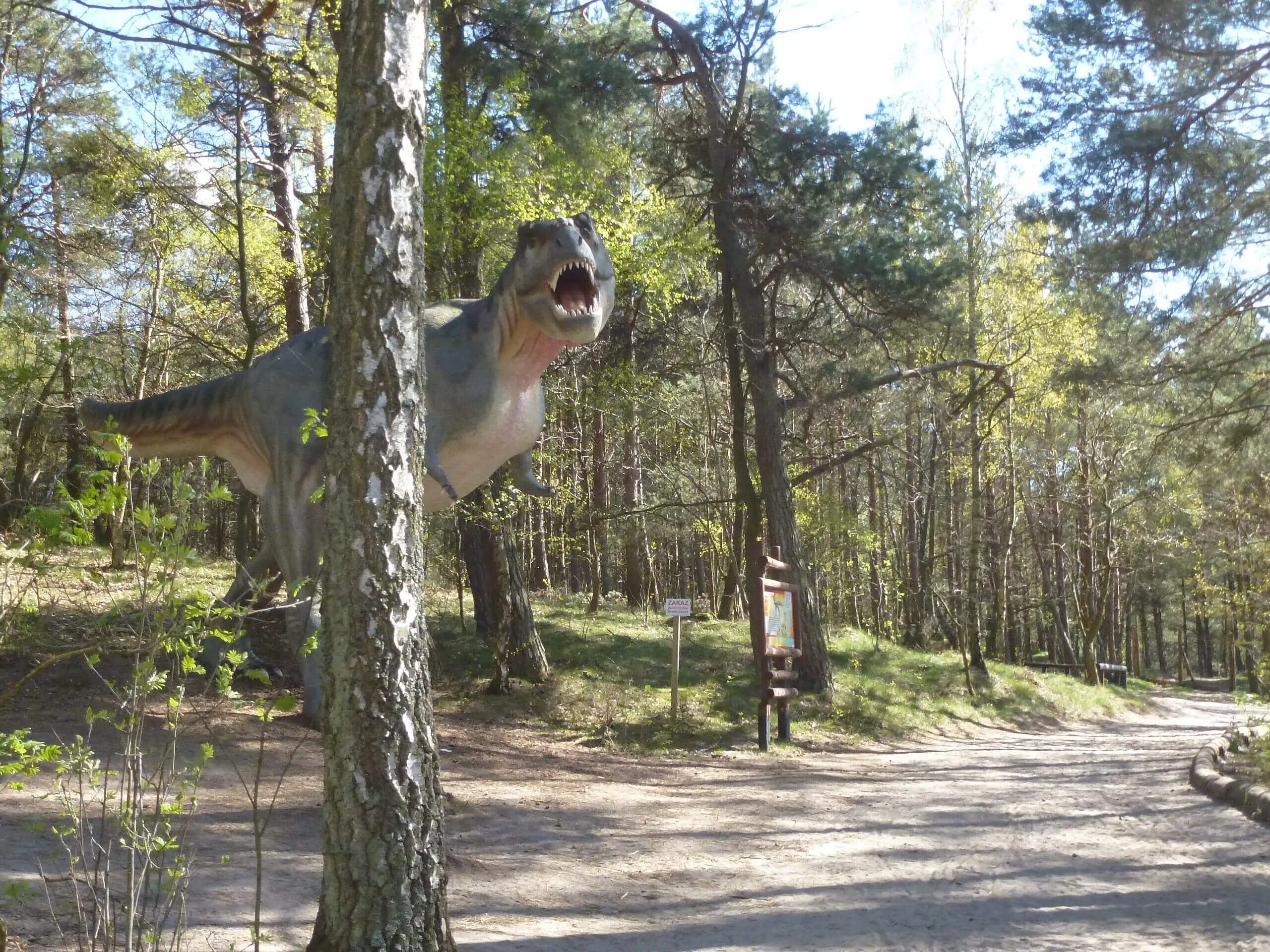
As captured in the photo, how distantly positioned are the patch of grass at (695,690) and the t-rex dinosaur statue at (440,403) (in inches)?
154

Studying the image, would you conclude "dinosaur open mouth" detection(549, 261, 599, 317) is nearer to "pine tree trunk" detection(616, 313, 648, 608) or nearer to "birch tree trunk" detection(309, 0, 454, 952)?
"birch tree trunk" detection(309, 0, 454, 952)

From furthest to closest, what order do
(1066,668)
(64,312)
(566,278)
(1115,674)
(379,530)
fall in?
1. (1066,668)
2. (1115,674)
3. (64,312)
4. (566,278)
5. (379,530)

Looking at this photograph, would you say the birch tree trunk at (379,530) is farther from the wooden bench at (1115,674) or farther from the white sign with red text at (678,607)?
the wooden bench at (1115,674)

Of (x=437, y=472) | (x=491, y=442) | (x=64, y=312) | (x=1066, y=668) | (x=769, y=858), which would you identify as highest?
(x=64, y=312)

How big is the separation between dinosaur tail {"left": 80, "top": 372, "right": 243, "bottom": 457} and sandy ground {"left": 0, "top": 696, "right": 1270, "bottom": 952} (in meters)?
2.24

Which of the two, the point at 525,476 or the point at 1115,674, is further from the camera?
the point at 1115,674

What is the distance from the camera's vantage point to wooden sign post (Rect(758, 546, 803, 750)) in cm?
1126

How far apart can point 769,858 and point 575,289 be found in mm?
3515

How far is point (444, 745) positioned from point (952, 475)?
16586 millimetres

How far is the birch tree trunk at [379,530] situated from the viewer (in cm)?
327

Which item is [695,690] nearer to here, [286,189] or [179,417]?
[286,189]

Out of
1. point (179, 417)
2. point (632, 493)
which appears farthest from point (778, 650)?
point (632, 493)

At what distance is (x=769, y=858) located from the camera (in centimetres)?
643

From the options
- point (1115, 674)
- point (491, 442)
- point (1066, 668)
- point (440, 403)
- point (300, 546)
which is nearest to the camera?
point (440, 403)
